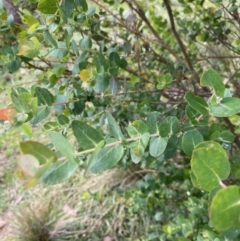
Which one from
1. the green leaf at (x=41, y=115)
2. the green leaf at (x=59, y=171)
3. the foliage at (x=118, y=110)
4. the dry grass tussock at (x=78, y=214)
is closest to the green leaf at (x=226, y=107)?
the foliage at (x=118, y=110)

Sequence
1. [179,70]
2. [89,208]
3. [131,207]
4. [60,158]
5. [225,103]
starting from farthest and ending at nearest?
1. [89,208]
2. [131,207]
3. [179,70]
4. [225,103]
5. [60,158]

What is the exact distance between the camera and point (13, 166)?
2.78 meters

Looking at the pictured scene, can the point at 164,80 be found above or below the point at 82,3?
below

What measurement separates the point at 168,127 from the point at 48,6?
31 centimetres

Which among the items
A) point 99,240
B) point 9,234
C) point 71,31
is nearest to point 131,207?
point 99,240

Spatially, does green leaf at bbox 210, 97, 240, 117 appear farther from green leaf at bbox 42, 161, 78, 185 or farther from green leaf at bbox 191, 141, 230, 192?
green leaf at bbox 42, 161, 78, 185

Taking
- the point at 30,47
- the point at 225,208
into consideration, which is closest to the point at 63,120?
the point at 30,47

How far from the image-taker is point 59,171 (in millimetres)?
473

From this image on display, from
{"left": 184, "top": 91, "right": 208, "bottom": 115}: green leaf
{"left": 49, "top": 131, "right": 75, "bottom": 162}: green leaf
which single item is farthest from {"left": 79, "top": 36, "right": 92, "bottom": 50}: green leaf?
{"left": 49, "top": 131, "right": 75, "bottom": 162}: green leaf

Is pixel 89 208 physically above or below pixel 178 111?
below

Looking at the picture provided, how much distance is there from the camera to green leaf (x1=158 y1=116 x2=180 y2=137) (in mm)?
680

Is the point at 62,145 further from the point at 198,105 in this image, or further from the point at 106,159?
the point at 198,105

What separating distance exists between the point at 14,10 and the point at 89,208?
1333mm

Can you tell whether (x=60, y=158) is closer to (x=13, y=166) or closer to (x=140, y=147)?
(x=140, y=147)
